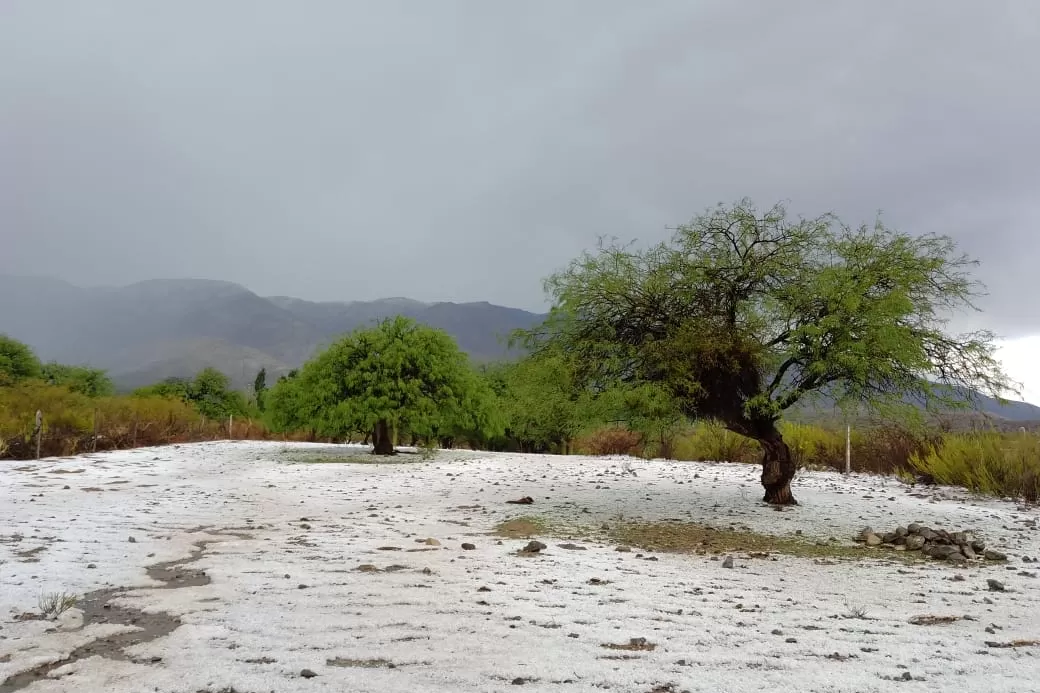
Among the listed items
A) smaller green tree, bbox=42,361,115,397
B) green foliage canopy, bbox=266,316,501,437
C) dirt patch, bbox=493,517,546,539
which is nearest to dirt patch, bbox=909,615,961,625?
dirt patch, bbox=493,517,546,539

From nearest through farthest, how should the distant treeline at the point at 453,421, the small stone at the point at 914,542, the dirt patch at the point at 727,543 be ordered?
1. the dirt patch at the point at 727,543
2. the small stone at the point at 914,542
3. the distant treeline at the point at 453,421

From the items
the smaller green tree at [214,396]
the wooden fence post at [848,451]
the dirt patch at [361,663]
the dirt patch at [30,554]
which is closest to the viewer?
the dirt patch at [361,663]

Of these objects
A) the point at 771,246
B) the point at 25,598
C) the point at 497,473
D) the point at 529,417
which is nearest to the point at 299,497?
the point at 529,417

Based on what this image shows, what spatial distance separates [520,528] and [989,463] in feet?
37.3

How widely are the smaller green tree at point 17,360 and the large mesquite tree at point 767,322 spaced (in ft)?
117

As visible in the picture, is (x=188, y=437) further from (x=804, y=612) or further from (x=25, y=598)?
(x=804, y=612)

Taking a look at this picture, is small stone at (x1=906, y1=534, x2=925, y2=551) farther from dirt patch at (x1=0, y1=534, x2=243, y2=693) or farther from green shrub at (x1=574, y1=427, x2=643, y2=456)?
green shrub at (x1=574, y1=427, x2=643, y2=456)

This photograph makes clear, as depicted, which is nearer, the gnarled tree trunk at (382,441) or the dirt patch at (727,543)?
the dirt patch at (727,543)

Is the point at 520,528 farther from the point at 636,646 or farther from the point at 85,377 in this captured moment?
the point at 85,377

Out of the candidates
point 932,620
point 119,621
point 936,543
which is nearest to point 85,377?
point 119,621

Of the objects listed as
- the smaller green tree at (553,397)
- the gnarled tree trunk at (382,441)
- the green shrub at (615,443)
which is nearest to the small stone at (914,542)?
the smaller green tree at (553,397)

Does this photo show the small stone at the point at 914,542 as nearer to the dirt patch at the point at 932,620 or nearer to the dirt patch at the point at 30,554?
the dirt patch at the point at 932,620

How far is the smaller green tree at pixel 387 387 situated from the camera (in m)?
22.1

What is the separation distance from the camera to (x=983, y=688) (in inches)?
142
